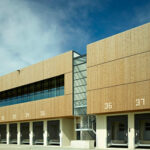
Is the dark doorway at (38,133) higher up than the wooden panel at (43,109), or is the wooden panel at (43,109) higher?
the wooden panel at (43,109)

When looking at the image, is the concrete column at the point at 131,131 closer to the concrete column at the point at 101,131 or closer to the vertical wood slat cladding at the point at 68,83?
the concrete column at the point at 101,131

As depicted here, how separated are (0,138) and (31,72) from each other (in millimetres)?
16047

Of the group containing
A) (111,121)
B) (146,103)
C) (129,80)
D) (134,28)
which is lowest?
(111,121)

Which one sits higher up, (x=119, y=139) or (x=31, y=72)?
(x=31, y=72)

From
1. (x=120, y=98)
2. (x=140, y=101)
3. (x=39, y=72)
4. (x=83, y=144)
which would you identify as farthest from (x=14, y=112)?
(x=140, y=101)

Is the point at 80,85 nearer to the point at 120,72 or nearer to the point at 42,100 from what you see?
the point at 120,72

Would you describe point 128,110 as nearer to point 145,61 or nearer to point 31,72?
point 145,61

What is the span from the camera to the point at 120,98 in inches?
1017

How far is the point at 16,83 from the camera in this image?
4072cm

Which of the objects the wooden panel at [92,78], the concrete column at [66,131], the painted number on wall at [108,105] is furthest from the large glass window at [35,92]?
the painted number on wall at [108,105]

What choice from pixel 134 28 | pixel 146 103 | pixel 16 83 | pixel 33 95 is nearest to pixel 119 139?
pixel 146 103

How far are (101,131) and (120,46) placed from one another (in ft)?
30.0

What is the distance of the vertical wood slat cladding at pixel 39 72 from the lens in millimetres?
32938

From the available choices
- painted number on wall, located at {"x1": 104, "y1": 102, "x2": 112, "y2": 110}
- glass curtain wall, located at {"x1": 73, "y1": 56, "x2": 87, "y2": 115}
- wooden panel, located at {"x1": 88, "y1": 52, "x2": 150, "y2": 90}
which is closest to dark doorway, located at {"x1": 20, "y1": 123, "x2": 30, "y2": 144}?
glass curtain wall, located at {"x1": 73, "y1": 56, "x2": 87, "y2": 115}
